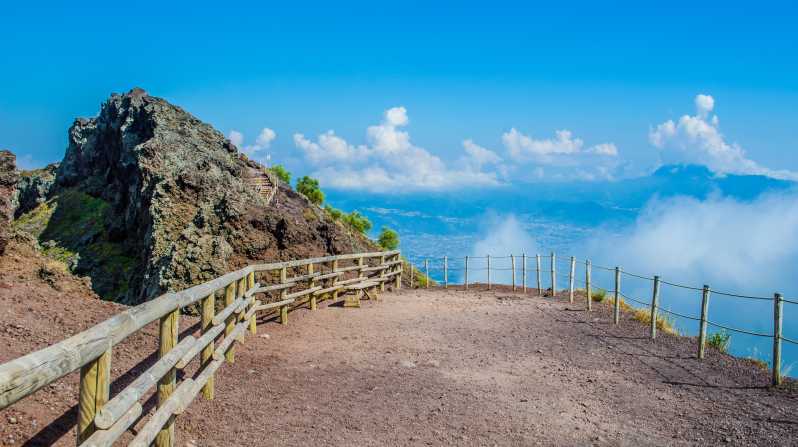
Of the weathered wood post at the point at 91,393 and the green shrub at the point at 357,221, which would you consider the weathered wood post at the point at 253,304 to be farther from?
the green shrub at the point at 357,221

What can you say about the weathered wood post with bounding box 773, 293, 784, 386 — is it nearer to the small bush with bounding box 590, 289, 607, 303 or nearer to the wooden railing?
the wooden railing

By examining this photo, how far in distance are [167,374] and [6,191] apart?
950 centimetres

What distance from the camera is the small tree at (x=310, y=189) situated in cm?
7150

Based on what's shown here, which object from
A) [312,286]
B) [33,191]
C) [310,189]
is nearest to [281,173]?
[310,189]

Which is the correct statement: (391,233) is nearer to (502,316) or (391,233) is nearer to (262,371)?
(502,316)

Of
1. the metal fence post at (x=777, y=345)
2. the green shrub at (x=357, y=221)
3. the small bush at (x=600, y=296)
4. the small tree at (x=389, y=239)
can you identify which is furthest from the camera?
the small tree at (x=389, y=239)

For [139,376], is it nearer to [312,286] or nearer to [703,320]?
[312,286]

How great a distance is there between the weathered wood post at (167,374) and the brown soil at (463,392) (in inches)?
22.3

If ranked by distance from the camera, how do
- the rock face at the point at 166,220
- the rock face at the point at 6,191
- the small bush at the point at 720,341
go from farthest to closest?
the rock face at the point at 166,220 → the small bush at the point at 720,341 → the rock face at the point at 6,191

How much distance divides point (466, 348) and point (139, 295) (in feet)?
30.1

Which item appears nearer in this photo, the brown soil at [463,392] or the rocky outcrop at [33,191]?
the brown soil at [463,392]

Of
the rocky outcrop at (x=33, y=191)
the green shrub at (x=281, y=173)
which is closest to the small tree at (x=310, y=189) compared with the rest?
the green shrub at (x=281, y=173)

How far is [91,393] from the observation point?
3.61 metres

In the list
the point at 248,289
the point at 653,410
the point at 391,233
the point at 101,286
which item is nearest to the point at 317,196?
the point at 391,233
